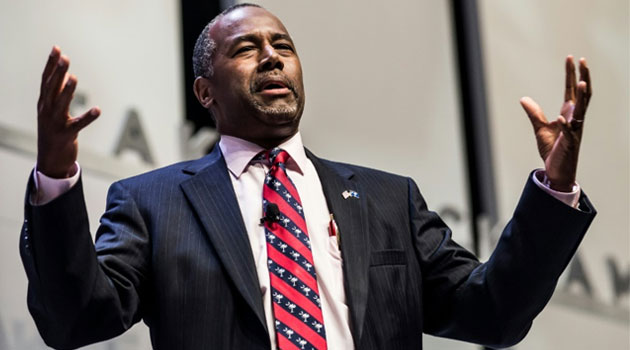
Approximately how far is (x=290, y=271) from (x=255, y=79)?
0.55m

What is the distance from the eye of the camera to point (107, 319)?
1741mm

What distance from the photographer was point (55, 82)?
156cm

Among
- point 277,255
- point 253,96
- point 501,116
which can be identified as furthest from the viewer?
point 501,116

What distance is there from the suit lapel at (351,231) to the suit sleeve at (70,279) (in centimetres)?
43

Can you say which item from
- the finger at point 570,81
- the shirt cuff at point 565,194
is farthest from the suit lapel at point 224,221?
the finger at point 570,81

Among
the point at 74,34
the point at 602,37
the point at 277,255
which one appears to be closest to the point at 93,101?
the point at 74,34

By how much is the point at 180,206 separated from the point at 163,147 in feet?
5.71

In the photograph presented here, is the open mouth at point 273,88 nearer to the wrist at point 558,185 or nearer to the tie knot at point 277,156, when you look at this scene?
the tie knot at point 277,156

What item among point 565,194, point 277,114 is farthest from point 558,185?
point 277,114

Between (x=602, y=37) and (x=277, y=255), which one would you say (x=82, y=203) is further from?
(x=602, y=37)

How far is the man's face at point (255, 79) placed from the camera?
7.11 feet

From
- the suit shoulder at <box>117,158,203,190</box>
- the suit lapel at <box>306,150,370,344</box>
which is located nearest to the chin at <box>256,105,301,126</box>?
the suit lapel at <box>306,150,370,344</box>

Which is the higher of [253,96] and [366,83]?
[253,96]

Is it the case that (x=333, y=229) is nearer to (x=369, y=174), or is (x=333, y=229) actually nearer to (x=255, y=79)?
(x=369, y=174)
